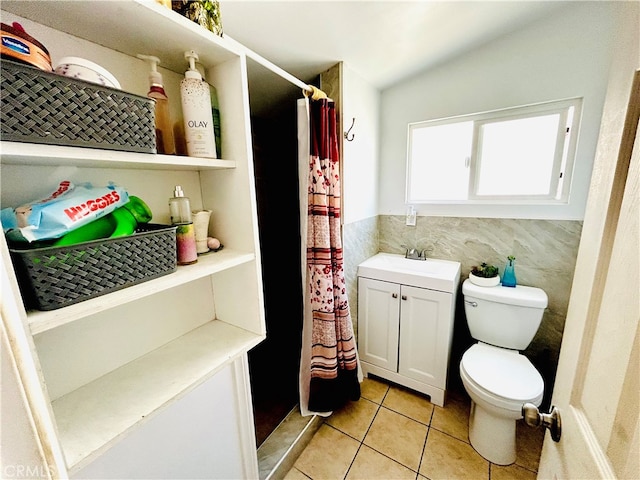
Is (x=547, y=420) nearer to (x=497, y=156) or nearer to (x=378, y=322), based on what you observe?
(x=378, y=322)

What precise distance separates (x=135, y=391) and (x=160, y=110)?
78 centimetres

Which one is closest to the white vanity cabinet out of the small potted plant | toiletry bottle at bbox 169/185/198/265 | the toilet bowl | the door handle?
the small potted plant

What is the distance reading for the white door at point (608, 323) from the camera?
369 millimetres

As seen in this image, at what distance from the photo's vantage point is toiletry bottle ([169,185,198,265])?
716 mm

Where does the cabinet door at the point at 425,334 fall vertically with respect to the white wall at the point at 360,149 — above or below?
below

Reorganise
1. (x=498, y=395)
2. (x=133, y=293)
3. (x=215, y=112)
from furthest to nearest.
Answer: (x=498, y=395)
(x=215, y=112)
(x=133, y=293)

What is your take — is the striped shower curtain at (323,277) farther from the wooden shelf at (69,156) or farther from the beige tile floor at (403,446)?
the wooden shelf at (69,156)

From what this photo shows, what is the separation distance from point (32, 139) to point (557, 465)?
1.26m

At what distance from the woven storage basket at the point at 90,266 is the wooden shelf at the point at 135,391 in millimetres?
322

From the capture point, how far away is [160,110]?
0.70 meters

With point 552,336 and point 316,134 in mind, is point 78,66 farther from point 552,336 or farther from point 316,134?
point 552,336

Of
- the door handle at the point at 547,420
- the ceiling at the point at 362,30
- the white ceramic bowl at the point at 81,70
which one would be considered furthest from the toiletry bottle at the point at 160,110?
the door handle at the point at 547,420

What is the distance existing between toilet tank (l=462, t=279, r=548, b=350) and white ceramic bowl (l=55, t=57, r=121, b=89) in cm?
183

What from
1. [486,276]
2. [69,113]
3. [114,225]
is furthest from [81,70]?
[486,276]
